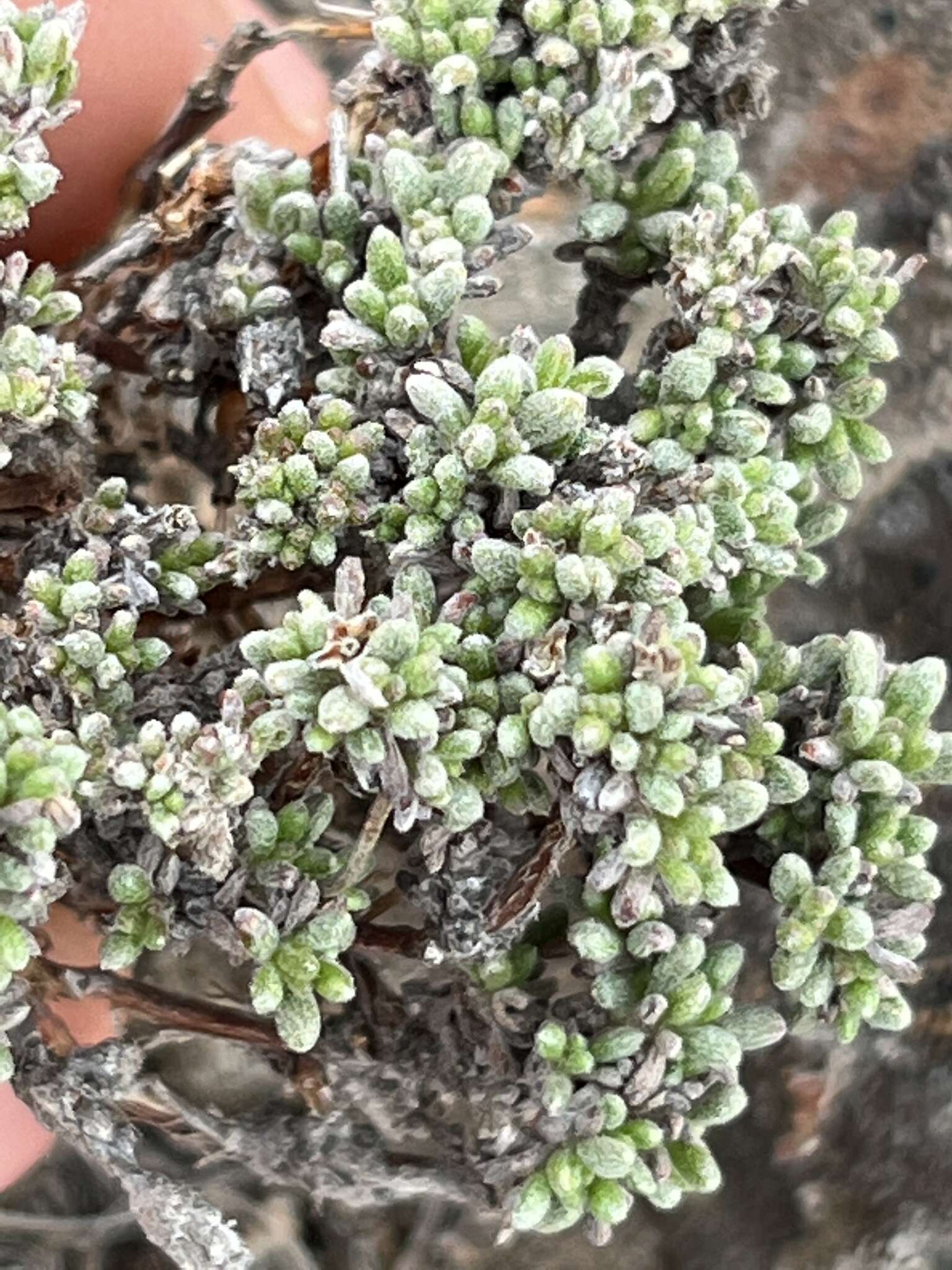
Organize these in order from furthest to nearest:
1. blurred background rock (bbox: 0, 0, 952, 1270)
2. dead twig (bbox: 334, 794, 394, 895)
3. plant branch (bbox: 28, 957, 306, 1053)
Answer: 1. blurred background rock (bbox: 0, 0, 952, 1270)
2. plant branch (bbox: 28, 957, 306, 1053)
3. dead twig (bbox: 334, 794, 394, 895)

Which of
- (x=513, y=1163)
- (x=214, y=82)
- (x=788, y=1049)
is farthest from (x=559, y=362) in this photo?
(x=788, y=1049)

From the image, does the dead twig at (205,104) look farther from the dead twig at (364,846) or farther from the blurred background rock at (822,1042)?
the dead twig at (364,846)

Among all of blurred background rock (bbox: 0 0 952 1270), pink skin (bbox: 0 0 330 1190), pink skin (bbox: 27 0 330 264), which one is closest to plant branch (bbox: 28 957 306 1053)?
pink skin (bbox: 0 0 330 1190)

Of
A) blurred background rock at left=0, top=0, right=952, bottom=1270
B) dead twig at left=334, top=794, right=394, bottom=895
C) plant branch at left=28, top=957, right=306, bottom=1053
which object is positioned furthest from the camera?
blurred background rock at left=0, top=0, right=952, bottom=1270

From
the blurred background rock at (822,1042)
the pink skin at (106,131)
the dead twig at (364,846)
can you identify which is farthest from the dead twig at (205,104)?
the dead twig at (364,846)

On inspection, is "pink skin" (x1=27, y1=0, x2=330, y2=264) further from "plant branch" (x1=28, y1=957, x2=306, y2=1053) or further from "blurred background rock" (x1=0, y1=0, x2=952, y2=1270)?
"plant branch" (x1=28, y1=957, x2=306, y2=1053)

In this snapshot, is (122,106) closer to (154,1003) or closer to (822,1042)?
(154,1003)
